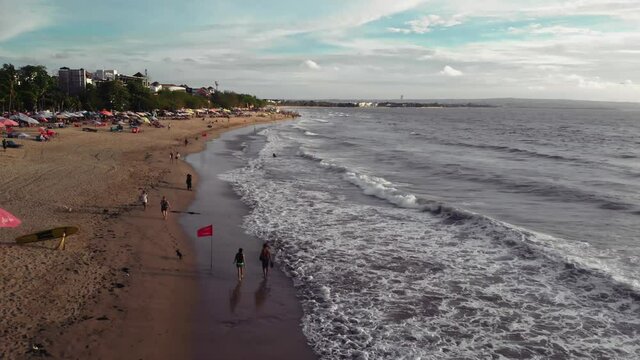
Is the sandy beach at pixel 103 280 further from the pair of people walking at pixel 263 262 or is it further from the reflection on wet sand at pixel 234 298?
the pair of people walking at pixel 263 262

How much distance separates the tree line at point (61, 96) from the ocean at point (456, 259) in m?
48.2

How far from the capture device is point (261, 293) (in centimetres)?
1452

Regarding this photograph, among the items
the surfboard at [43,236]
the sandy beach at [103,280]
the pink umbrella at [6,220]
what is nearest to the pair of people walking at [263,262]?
the sandy beach at [103,280]

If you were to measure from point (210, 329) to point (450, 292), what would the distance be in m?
7.15

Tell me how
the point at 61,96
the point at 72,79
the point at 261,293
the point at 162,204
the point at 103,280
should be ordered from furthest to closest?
the point at 72,79
the point at 61,96
the point at 162,204
the point at 261,293
the point at 103,280

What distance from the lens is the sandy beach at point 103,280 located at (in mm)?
11031

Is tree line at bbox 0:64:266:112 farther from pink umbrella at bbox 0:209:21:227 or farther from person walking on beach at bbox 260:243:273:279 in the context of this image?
person walking on beach at bbox 260:243:273:279

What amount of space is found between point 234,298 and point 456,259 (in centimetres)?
821

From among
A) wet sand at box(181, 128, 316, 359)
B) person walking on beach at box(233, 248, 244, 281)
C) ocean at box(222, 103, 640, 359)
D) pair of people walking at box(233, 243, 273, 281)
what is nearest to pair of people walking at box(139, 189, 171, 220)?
wet sand at box(181, 128, 316, 359)

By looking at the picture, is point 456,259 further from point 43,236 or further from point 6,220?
point 6,220

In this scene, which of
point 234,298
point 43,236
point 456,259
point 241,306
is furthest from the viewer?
point 456,259

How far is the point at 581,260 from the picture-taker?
682 inches

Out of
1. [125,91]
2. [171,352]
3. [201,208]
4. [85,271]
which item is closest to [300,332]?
[171,352]

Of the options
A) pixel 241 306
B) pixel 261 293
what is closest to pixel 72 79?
pixel 261 293
